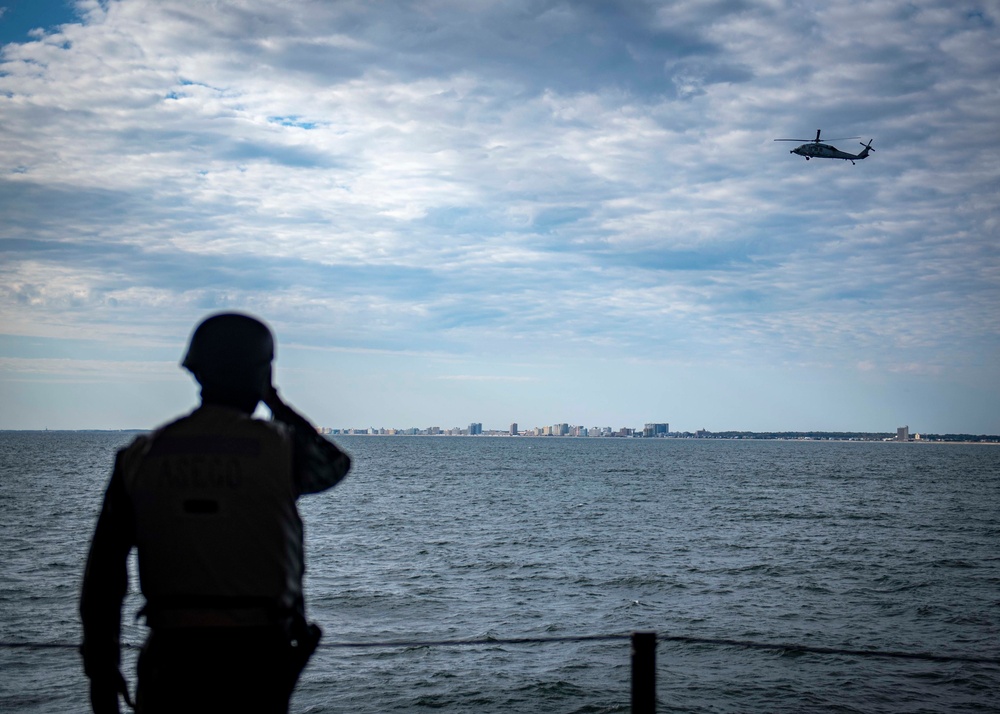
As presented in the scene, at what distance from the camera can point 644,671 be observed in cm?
458

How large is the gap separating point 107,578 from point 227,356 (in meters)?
0.83

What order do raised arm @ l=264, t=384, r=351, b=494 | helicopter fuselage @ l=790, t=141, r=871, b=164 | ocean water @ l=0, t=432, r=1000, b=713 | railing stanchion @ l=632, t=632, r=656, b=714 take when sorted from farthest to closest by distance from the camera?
helicopter fuselage @ l=790, t=141, r=871, b=164 → ocean water @ l=0, t=432, r=1000, b=713 → railing stanchion @ l=632, t=632, r=656, b=714 → raised arm @ l=264, t=384, r=351, b=494

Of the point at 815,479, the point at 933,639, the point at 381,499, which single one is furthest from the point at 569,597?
the point at 815,479

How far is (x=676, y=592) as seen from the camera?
91.0ft

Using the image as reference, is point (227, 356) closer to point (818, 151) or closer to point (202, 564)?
point (202, 564)

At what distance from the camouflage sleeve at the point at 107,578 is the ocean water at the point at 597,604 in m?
2.38

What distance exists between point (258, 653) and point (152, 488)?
2.13ft

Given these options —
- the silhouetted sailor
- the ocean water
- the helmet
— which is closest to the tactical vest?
the silhouetted sailor

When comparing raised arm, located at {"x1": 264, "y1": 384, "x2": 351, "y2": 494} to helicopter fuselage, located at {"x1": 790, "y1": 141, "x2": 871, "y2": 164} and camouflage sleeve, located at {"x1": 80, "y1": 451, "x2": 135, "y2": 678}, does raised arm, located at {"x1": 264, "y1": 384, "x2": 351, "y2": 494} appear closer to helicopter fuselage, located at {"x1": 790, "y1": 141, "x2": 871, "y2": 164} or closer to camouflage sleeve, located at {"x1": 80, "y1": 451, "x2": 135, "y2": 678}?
camouflage sleeve, located at {"x1": 80, "y1": 451, "x2": 135, "y2": 678}

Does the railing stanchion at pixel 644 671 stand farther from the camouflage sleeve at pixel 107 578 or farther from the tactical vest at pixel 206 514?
the camouflage sleeve at pixel 107 578

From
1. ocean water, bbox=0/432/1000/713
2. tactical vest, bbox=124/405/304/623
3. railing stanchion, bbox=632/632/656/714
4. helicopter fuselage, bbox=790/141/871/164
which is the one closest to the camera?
tactical vest, bbox=124/405/304/623

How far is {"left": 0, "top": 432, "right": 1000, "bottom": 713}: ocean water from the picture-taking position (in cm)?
1727

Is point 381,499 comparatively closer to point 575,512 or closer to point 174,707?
point 575,512

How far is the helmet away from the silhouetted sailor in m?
0.15
